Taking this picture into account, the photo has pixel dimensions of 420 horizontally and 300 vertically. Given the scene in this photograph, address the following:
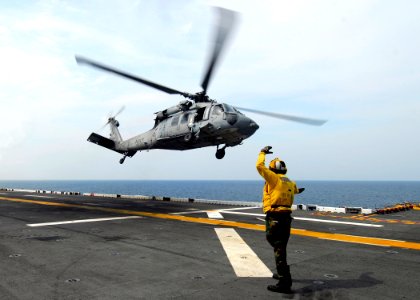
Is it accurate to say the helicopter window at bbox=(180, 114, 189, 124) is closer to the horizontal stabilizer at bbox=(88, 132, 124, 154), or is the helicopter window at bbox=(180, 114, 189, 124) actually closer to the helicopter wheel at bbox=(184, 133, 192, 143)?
the helicopter wheel at bbox=(184, 133, 192, 143)

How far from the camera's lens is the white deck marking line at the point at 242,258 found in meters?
6.36

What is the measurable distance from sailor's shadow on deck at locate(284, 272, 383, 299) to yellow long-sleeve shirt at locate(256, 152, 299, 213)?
4.13 feet

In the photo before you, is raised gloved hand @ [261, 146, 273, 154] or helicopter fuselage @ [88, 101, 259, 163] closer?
raised gloved hand @ [261, 146, 273, 154]

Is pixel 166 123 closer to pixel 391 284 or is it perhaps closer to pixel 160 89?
pixel 160 89

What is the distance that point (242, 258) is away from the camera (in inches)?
290

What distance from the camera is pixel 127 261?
285 inches

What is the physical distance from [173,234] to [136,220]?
152 inches

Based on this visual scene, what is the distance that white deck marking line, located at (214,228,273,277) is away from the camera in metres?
6.36

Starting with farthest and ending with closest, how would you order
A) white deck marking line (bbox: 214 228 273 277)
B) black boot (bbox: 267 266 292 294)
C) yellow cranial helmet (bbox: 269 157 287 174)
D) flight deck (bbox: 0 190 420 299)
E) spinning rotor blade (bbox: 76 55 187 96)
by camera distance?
spinning rotor blade (bbox: 76 55 187 96) < white deck marking line (bbox: 214 228 273 277) < yellow cranial helmet (bbox: 269 157 287 174) < flight deck (bbox: 0 190 420 299) < black boot (bbox: 267 266 292 294)

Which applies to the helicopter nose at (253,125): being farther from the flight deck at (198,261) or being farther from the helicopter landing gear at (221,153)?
the flight deck at (198,261)

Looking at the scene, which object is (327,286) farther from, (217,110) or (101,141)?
(101,141)

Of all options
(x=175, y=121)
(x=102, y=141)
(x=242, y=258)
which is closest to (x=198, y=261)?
(x=242, y=258)

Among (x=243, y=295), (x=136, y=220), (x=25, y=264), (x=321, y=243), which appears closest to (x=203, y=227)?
(x=136, y=220)

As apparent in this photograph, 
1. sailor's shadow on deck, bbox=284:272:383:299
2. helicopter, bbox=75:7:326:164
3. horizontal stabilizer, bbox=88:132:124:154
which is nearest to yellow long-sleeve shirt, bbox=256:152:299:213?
sailor's shadow on deck, bbox=284:272:383:299
